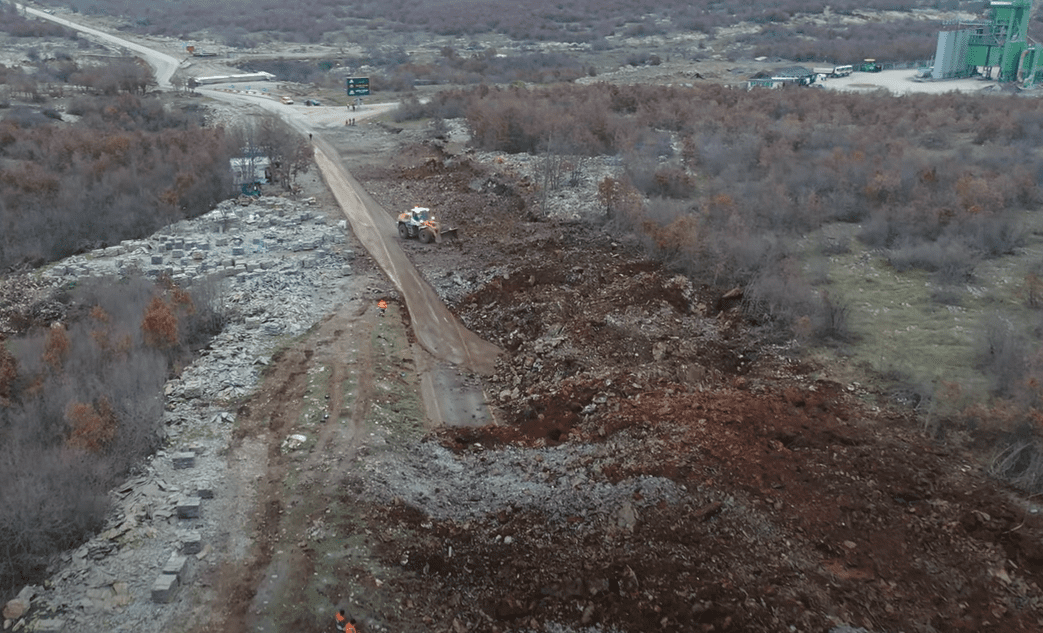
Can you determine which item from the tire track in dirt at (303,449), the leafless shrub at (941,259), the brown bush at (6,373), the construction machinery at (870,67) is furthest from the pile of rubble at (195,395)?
the construction machinery at (870,67)

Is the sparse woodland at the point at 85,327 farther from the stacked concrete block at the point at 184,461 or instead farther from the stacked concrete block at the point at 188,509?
the stacked concrete block at the point at 188,509

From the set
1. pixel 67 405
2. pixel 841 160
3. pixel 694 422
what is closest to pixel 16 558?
pixel 67 405

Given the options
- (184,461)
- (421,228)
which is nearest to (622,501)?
(184,461)

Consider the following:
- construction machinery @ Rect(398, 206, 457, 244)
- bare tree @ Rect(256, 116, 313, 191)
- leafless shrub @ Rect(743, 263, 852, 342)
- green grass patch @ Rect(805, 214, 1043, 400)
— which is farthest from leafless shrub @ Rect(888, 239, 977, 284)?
bare tree @ Rect(256, 116, 313, 191)

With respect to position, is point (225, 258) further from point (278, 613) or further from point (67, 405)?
point (278, 613)

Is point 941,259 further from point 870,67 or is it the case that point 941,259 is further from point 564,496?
point 870,67

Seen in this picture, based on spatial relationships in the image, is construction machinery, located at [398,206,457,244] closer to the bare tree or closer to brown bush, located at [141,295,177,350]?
the bare tree
